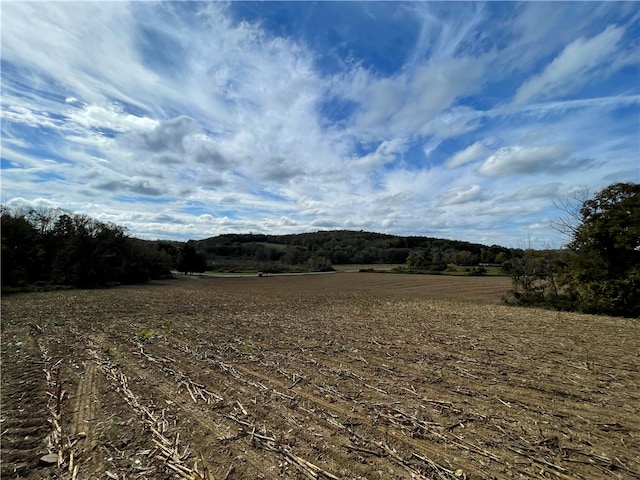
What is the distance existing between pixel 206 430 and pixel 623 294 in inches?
867

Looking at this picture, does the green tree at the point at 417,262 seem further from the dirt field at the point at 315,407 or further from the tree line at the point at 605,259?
the dirt field at the point at 315,407

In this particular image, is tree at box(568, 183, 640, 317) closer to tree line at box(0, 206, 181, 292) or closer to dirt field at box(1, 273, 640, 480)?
dirt field at box(1, 273, 640, 480)

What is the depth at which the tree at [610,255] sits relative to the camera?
1714cm

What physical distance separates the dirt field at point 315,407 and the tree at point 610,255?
329 inches

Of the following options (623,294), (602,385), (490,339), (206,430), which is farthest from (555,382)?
(623,294)

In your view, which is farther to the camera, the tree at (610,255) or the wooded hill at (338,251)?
the wooded hill at (338,251)

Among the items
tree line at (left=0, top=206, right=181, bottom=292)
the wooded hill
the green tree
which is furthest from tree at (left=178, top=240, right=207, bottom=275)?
the green tree

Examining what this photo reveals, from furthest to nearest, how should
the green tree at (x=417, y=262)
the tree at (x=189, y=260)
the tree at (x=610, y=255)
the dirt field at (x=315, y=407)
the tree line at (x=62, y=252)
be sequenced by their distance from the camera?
the green tree at (x=417, y=262) → the tree at (x=189, y=260) → the tree line at (x=62, y=252) → the tree at (x=610, y=255) → the dirt field at (x=315, y=407)

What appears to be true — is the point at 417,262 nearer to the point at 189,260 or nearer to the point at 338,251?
the point at 338,251

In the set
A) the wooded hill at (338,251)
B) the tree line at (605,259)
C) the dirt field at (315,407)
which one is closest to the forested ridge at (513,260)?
the tree line at (605,259)

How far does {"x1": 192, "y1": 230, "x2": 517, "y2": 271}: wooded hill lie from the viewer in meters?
80.5

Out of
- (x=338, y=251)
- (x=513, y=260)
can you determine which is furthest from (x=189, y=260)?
(x=513, y=260)

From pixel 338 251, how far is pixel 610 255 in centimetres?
9032

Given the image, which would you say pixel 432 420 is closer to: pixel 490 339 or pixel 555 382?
pixel 555 382
